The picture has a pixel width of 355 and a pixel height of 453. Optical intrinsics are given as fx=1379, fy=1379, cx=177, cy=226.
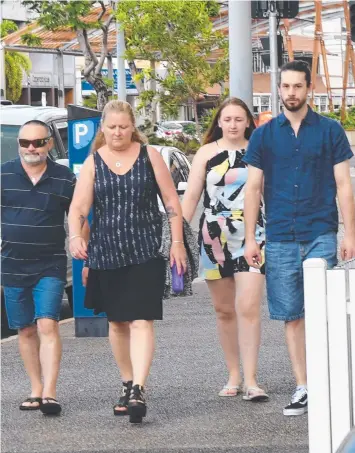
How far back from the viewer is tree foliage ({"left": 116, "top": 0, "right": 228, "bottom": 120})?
101 ft

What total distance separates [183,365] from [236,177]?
182cm

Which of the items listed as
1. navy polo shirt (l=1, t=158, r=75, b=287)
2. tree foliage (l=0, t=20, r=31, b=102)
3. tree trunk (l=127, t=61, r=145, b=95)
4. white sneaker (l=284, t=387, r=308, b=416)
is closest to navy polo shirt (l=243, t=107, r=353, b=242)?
white sneaker (l=284, t=387, r=308, b=416)

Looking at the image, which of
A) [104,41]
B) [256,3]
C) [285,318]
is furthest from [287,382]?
[104,41]

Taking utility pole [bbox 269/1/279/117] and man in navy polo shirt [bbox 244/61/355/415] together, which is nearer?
man in navy polo shirt [bbox 244/61/355/415]

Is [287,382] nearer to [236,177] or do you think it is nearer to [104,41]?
[236,177]

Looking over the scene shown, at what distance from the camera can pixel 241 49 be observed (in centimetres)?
1365

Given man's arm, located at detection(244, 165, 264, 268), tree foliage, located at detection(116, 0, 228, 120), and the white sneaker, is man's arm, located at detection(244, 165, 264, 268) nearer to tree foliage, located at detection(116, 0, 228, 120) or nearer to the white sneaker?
the white sneaker

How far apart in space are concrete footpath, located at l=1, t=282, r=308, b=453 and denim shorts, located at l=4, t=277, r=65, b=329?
21.7 inches

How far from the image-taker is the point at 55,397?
8055 mm

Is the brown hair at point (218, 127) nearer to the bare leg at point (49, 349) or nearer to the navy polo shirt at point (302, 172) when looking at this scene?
the navy polo shirt at point (302, 172)

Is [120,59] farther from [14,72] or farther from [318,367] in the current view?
[318,367]

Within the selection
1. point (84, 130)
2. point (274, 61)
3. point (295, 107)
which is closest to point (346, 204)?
point (295, 107)

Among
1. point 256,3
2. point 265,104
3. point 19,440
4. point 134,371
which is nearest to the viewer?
point 19,440

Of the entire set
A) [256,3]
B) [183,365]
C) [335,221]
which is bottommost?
[183,365]
